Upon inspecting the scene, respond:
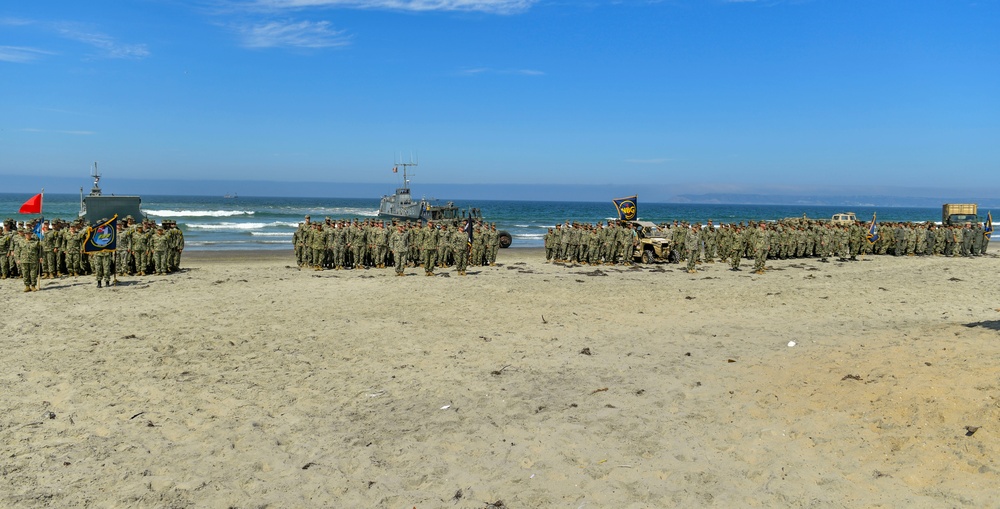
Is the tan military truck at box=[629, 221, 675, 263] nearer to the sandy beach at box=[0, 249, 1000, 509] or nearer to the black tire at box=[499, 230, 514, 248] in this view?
the sandy beach at box=[0, 249, 1000, 509]

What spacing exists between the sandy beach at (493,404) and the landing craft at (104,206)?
12.1m

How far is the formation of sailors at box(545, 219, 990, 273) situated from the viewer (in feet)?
79.3

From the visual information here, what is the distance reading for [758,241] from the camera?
72.9ft

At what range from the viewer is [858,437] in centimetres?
711

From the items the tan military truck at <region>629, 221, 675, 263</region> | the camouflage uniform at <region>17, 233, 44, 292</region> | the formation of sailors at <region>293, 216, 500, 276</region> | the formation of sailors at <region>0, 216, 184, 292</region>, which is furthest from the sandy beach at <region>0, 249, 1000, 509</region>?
the tan military truck at <region>629, 221, 675, 263</region>

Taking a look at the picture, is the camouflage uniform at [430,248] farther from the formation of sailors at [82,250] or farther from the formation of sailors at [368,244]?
the formation of sailors at [82,250]

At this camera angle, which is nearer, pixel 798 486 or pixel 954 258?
pixel 798 486

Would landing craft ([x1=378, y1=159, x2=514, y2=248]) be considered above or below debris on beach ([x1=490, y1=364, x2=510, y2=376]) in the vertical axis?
above

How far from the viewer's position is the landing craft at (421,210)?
32.4m

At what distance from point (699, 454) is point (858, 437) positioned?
1.67m

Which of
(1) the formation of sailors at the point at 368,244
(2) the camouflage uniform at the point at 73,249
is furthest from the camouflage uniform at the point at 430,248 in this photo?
(2) the camouflage uniform at the point at 73,249

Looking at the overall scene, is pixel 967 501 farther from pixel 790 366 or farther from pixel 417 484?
pixel 417 484

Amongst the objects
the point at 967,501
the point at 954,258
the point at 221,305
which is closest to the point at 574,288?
the point at 221,305

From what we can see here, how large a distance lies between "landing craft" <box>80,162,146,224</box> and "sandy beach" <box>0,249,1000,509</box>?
12.1 m
